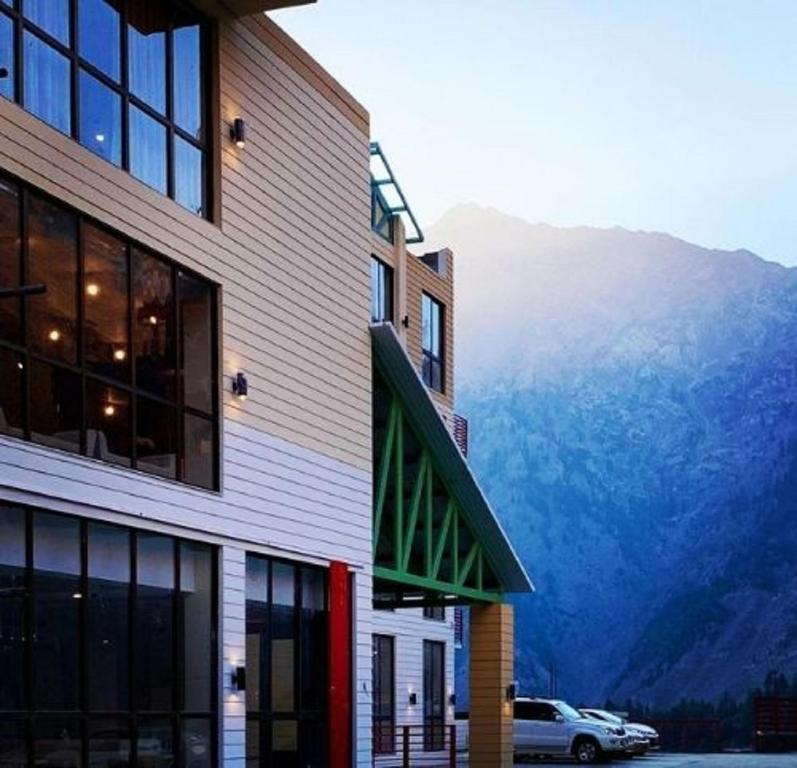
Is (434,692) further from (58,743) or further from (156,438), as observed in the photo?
(58,743)

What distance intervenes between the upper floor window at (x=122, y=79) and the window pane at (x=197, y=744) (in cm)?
567

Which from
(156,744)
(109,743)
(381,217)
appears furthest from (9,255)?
(381,217)

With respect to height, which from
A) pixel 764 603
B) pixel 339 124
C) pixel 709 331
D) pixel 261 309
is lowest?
pixel 764 603

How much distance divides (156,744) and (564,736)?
22.8 m

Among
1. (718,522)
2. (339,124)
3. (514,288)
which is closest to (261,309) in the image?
(339,124)

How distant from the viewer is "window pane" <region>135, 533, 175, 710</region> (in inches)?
717

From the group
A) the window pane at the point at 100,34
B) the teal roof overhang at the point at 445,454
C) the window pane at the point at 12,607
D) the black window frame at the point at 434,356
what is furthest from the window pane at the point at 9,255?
the black window frame at the point at 434,356

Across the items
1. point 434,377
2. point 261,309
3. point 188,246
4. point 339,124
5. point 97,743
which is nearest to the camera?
point 97,743

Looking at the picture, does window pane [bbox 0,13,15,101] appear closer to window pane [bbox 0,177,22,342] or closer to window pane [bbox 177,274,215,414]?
window pane [bbox 0,177,22,342]

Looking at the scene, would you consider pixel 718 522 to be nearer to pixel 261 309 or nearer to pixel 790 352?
pixel 790 352

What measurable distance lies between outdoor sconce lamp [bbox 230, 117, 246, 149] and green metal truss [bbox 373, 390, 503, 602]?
601cm

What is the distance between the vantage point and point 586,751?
3984 cm

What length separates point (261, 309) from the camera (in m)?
21.1

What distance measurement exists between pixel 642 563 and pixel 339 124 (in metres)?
102
